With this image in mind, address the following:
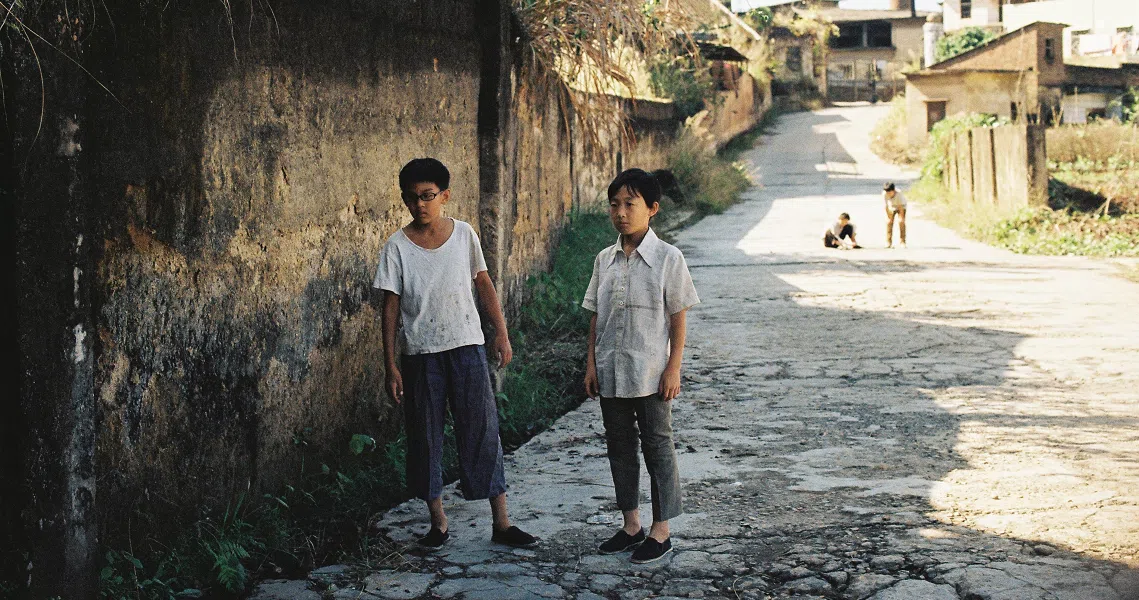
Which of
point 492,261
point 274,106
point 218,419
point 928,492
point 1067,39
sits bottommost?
point 928,492

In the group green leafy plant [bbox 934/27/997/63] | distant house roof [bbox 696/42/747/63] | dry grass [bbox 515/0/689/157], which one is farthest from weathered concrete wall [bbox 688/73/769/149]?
dry grass [bbox 515/0/689/157]

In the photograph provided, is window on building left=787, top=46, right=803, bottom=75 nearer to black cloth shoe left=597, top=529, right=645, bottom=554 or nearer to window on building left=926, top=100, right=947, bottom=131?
window on building left=926, top=100, right=947, bottom=131

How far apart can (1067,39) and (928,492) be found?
4900 centimetres

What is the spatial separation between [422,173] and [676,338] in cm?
102

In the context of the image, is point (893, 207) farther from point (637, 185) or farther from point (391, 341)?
point (391, 341)

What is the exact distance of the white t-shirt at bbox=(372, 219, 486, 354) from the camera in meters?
3.86

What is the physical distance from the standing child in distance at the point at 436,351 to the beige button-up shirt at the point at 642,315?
416 mm

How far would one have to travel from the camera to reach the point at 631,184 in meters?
3.70

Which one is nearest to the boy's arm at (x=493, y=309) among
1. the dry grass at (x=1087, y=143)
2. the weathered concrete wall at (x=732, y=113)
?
the weathered concrete wall at (x=732, y=113)

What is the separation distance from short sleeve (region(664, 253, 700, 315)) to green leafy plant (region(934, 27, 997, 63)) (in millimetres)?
44263

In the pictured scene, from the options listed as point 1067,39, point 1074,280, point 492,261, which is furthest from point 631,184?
point 1067,39

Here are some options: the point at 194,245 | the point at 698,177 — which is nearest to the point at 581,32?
the point at 194,245

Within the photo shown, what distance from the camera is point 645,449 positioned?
375 cm

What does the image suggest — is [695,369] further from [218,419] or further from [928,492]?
[218,419]
